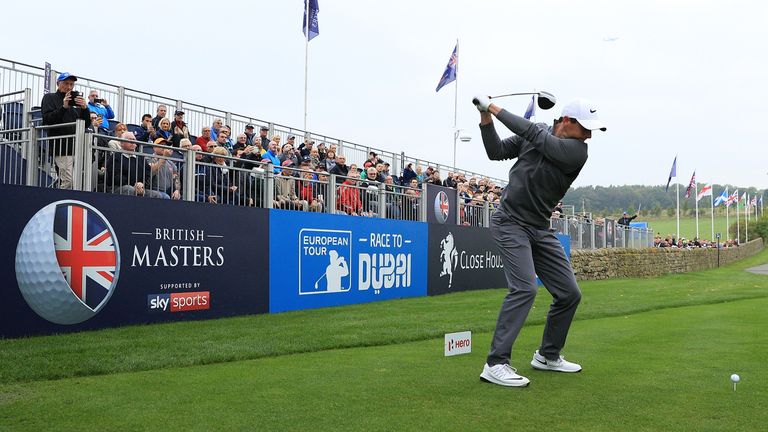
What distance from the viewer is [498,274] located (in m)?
24.6

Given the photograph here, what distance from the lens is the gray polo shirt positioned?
6.17 metres

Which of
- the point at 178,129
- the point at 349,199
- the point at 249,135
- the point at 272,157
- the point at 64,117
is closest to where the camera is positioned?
the point at 64,117

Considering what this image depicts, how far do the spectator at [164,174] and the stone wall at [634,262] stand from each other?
68.9 ft

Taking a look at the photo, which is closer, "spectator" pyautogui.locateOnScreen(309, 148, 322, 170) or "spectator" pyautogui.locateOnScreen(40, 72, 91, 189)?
"spectator" pyautogui.locateOnScreen(40, 72, 91, 189)

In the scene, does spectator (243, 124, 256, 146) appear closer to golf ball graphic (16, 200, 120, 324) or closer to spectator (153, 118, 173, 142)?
spectator (153, 118, 173, 142)

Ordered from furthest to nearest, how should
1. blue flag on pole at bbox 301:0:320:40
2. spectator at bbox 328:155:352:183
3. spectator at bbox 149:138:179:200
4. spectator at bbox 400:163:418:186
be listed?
blue flag on pole at bbox 301:0:320:40
spectator at bbox 400:163:418:186
spectator at bbox 328:155:352:183
spectator at bbox 149:138:179:200

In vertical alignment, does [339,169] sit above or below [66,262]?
above

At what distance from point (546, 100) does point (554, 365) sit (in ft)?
7.83

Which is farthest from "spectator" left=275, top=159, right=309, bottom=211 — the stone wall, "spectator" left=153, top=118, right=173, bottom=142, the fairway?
the stone wall

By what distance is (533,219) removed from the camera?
6.55 metres

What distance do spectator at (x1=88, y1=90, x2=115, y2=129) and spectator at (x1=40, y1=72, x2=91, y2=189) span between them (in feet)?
6.67

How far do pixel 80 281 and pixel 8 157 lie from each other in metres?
2.41

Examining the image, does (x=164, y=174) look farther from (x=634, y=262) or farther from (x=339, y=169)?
(x=634, y=262)

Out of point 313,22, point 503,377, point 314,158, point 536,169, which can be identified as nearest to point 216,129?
point 314,158
